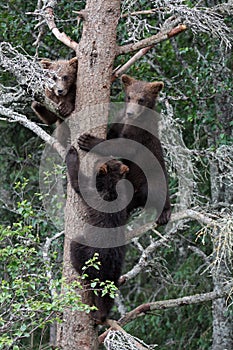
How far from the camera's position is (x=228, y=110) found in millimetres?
7395

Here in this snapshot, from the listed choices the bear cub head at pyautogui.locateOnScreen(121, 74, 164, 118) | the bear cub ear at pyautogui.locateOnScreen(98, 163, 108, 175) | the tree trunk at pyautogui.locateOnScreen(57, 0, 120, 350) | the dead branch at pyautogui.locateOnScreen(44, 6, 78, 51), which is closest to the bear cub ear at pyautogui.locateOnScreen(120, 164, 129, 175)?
the bear cub ear at pyautogui.locateOnScreen(98, 163, 108, 175)

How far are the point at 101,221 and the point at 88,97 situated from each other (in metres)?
0.91

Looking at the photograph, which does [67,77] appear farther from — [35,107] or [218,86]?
[218,86]

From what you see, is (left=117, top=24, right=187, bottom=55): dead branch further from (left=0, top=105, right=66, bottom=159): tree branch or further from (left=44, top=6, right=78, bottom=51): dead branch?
(left=0, top=105, right=66, bottom=159): tree branch

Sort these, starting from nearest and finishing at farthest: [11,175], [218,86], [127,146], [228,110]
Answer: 1. [127,146]
2. [218,86]
3. [228,110]
4. [11,175]

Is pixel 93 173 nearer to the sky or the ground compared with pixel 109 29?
nearer to the ground

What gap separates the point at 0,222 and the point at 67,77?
2.65 meters

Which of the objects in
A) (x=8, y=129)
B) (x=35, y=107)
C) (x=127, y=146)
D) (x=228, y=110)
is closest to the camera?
(x=127, y=146)

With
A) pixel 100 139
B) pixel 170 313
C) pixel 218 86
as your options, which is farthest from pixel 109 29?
pixel 170 313

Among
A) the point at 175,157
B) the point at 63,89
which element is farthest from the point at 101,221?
the point at 63,89

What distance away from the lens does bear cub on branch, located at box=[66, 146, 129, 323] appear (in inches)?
190

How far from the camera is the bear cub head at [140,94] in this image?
587 cm

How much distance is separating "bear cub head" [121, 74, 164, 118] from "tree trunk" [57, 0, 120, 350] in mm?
893

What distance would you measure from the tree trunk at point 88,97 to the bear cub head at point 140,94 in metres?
0.89
